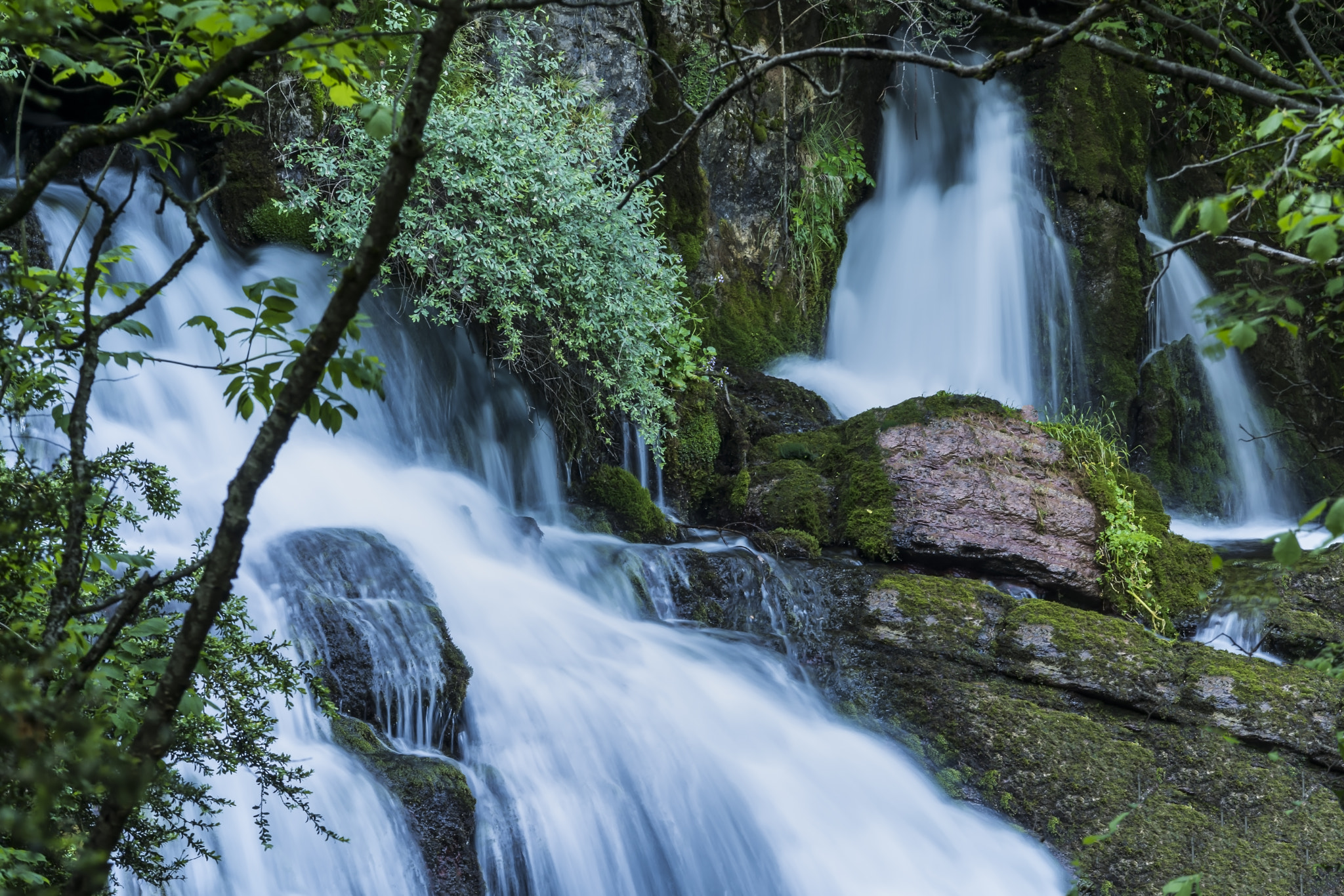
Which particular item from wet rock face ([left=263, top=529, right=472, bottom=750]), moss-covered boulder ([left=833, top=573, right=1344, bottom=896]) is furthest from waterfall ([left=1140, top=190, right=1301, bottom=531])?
wet rock face ([left=263, top=529, right=472, bottom=750])

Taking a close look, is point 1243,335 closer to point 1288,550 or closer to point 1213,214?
point 1213,214

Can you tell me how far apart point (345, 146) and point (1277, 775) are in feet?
23.1

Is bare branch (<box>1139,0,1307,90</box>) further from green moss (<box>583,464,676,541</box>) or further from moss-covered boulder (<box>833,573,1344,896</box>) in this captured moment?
green moss (<box>583,464,676,541</box>)

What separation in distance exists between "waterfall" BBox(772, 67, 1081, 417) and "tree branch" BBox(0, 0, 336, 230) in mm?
9528

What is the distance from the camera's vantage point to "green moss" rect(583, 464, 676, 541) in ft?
24.8

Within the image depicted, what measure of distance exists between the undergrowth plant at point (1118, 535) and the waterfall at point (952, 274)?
124 inches

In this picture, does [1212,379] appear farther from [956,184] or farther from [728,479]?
[728,479]

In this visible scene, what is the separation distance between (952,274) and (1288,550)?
11058 millimetres

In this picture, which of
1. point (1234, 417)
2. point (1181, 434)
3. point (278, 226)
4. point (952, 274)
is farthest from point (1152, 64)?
point (1234, 417)

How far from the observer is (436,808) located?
3.79 meters

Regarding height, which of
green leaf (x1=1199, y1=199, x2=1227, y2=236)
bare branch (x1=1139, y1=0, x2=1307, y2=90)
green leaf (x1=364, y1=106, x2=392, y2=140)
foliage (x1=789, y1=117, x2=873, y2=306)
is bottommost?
green leaf (x1=1199, y1=199, x2=1227, y2=236)

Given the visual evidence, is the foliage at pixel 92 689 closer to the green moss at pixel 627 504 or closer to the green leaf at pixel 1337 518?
the green leaf at pixel 1337 518

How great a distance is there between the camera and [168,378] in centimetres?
643

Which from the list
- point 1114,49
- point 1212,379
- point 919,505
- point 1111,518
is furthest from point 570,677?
point 1212,379
